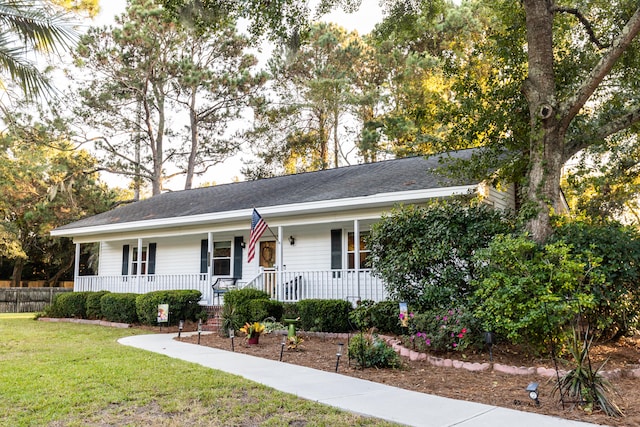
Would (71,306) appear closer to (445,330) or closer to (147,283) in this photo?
(147,283)

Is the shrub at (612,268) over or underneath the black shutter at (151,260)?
underneath

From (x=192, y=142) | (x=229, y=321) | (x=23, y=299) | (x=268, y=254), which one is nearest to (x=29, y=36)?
(x=229, y=321)

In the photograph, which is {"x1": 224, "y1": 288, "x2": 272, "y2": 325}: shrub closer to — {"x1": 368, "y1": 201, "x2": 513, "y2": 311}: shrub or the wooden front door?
the wooden front door

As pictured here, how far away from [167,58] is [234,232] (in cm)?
1506

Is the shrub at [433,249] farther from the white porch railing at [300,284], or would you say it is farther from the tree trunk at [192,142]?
the tree trunk at [192,142]

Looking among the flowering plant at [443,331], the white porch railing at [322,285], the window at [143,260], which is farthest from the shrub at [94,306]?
the flowering plant at [443,331]

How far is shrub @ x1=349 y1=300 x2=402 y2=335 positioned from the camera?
10.1 metres

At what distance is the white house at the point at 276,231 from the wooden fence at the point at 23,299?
4172 mm

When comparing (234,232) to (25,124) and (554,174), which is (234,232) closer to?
(554,174)

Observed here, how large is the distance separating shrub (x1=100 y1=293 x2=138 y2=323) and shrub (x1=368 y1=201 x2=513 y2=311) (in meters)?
7.91

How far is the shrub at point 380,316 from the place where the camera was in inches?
396

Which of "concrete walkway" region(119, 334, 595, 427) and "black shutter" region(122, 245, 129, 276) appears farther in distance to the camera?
"black shutter" region(122, 245, 129, 276)

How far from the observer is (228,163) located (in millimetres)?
30688

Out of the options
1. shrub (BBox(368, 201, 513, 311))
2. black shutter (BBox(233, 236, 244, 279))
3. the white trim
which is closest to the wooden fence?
the white trim
